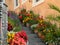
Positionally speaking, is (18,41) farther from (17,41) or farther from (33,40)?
(33,40)

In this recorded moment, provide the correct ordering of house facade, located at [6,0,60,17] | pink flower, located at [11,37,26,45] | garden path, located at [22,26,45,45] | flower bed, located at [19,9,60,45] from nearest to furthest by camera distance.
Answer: pink flower, located at [11,37,26,45]
flower bed, located at [19,9,60,45]
garden path, located at [22,26,45,45]
house facade, located at [6,0,60,17]

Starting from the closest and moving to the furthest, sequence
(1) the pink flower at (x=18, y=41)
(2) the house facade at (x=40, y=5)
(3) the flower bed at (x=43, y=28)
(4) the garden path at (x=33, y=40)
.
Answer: (1) the pink flower at (x=18, y=41) < (3) the flower bed at (x=43, y=28) < (4) the garden path at (x=33, y=40) < (2) the house facade at (x=40, y=5)

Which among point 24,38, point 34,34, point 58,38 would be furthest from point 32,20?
point 24,38

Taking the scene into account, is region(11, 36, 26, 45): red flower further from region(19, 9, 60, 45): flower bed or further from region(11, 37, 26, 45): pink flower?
region(19, 9, 60, 45): flower bed

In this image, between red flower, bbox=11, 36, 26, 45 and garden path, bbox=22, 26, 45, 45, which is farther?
garden path, bbox=22, 26, 45, 45

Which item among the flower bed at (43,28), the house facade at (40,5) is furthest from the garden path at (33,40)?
the house facade at (40,5)

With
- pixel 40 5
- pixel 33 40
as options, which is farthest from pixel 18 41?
pixel 40 5

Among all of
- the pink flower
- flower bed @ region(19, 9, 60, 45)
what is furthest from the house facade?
the pink flower

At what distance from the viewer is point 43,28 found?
32.8 ft

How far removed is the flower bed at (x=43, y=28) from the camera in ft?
27.3

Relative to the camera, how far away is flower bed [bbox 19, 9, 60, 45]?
833 centimetres

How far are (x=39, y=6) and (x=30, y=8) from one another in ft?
6.02

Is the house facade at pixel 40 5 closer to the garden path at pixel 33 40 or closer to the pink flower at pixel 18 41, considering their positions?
the garden path at pixel 33 40

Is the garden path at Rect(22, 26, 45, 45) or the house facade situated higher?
the house facade
